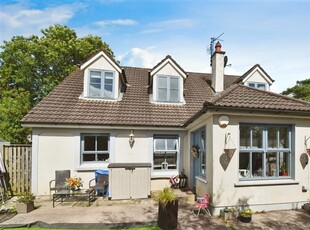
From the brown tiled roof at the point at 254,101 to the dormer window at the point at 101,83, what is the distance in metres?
6.56

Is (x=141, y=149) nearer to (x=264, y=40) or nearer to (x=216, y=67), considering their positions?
(x=216, y=67)

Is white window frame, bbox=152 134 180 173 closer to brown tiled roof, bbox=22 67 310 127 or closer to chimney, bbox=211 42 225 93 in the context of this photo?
brown tiled roof, bbox=22 67 310 127

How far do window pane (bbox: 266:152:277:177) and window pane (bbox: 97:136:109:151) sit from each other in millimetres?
7453

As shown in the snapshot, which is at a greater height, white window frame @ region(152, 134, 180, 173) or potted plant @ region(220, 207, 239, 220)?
Result: white window frame @ region(152, 134, 180, 173)

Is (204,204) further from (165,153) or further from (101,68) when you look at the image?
(101,68)

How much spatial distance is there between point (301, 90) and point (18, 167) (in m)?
27.2

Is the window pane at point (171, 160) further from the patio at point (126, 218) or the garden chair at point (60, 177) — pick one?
the garden chair at point (60, 177)

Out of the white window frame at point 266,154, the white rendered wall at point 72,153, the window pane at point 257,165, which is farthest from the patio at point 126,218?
the white rendered wall at point 72,153

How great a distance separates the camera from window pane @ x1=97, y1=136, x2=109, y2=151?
35.9 feet

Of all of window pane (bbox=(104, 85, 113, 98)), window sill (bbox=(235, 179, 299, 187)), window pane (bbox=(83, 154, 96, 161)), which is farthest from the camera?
window pane (bbox=(104, 85, 113, 98))

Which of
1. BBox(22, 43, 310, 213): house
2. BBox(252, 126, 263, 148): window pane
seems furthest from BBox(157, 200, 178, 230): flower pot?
BBox(252, 126, 263, 148): window pane

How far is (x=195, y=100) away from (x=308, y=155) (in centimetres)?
678

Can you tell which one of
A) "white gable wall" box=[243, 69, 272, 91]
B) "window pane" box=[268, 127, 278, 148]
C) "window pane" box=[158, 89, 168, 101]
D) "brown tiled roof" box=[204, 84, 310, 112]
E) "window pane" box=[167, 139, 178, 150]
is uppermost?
"white gable wall" box=[243, 69, 272, 91]

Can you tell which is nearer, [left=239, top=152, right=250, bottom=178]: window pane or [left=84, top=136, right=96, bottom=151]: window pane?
[left=239, top=152, right=250, bottom=178]: window pane
